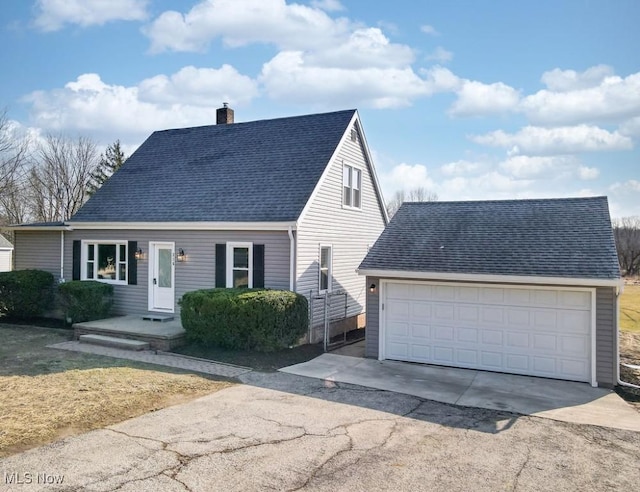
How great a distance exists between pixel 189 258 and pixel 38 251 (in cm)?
637

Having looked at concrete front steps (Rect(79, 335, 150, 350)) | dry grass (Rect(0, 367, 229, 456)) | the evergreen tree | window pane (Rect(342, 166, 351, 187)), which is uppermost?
the evergreen tree

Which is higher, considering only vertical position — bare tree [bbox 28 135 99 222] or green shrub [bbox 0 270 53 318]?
bare tree [bbox 28 135 99 222]

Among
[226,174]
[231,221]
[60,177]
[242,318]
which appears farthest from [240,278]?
[60,177]

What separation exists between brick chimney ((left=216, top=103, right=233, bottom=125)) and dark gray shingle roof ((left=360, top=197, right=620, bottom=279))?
8949 mm

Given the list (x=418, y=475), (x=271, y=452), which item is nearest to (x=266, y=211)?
(x=271, y=452)

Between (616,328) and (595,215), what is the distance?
9.63 ft

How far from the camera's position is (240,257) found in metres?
13.2

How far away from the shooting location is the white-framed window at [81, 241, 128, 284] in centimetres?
1493

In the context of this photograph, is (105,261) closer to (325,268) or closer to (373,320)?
(325,268)

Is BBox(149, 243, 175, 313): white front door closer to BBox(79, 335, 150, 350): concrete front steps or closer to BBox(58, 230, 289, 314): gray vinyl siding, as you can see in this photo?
BBox(58, 230, 289, 314): gray vinyl siding

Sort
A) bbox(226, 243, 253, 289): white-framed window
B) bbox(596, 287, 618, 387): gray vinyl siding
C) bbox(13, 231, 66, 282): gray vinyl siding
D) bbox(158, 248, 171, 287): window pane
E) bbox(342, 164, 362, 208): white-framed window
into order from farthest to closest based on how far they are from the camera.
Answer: bbox(13, 231, 66, 282): gray vinyl siding → bbox(342, 164, 362, 208): white-framed window → bbox(158, 248, 171, 287): window pane → bbox(226, 243, 253, 289): white-framed window → bbox(596, 287, 618, 387): gray vinyl siding

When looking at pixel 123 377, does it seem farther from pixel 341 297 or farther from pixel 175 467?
pixel 341 297

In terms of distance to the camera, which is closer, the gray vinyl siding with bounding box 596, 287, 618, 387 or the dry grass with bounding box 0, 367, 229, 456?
the dry grass with bounding box 0, 367, 229, 456

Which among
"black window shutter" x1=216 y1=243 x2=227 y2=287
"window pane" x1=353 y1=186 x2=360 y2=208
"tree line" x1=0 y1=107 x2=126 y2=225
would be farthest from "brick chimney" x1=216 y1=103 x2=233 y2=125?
"tree line" x1=0 y1=107 x2=126 y2=225
